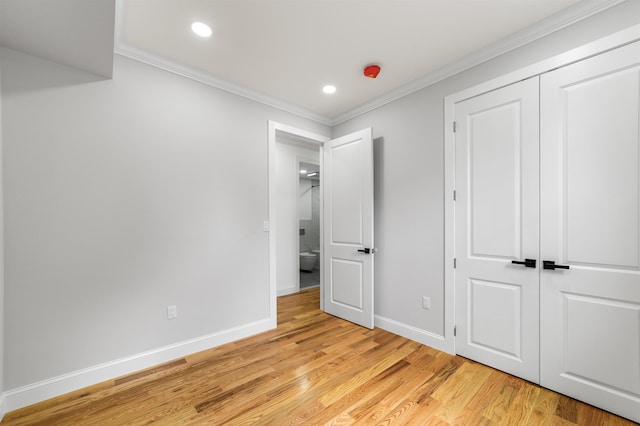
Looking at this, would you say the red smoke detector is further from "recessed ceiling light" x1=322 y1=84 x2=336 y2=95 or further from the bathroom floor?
the bathroom floor

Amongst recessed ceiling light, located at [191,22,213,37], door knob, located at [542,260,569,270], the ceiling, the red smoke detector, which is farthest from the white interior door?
recessed ceiling light, located at [191,22,213,37]

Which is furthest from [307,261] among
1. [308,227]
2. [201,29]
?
[201,29]

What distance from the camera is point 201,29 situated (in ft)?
6.59

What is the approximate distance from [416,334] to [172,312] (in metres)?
2.35

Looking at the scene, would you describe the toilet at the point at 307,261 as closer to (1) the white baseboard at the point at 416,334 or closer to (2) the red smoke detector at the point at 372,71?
(1) the white baseboard at the point at 416,334

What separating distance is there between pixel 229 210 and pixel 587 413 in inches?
123

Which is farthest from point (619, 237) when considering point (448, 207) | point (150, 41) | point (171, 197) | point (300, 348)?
point (150, 41)

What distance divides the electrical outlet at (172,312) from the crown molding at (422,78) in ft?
6.97

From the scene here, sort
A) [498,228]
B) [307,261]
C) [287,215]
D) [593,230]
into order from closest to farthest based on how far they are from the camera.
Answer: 1. [593,230]
2. [498,228]
3. [287,215]
4. [307,261]

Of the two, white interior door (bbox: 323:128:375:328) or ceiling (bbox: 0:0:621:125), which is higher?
ceiling (bbox: 0:0:621:125)

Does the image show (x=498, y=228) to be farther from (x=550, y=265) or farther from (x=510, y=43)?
(x=510, y=43)

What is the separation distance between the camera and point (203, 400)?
73.3 inches

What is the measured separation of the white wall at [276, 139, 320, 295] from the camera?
454 cm

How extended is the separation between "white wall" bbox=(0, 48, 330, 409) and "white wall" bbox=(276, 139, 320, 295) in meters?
1.53
